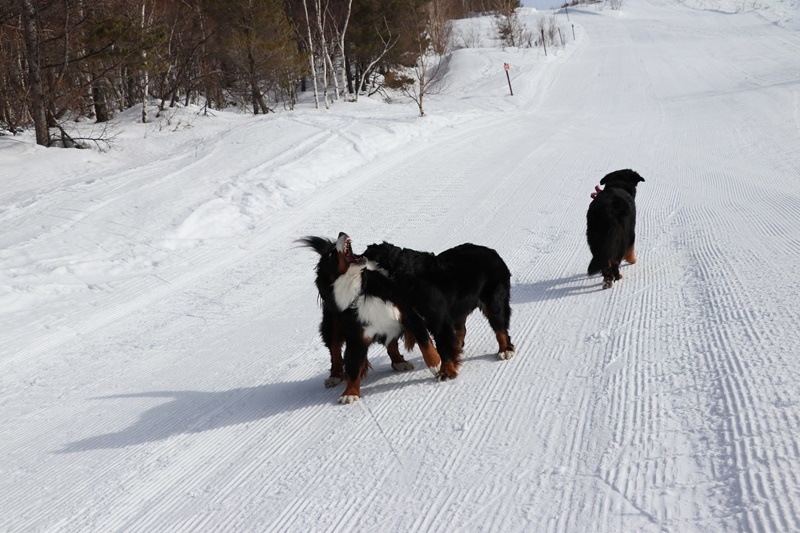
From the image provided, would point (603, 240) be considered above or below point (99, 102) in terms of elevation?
below

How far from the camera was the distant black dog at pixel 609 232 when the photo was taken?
698 centimetres

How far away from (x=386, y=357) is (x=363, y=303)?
4.56 feet

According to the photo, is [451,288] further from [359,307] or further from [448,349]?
[359,307]

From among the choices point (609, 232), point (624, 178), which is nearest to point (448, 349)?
point (609, 232)

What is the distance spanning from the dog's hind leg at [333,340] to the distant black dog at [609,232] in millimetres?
3257

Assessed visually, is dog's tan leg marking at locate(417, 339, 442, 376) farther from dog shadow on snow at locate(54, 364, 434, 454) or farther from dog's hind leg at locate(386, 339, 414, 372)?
dog's hind leg at locate(386, 339, 414, 372)

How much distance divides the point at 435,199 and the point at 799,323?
339 inches

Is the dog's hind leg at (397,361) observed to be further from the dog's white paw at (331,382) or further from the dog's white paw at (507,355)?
the dog's white paw at (507,355)

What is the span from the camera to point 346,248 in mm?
4520

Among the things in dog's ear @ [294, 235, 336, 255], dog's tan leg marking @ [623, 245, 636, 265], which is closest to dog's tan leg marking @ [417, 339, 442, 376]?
dog's ear @ [294, 235, 336, 255]

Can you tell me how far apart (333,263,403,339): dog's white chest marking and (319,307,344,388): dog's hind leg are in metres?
0.25

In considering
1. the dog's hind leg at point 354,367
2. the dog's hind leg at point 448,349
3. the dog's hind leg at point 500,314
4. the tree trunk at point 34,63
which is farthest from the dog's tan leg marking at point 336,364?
the tree trunk at point 34,63

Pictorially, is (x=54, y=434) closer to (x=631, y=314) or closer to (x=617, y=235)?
(x=631, y=314)

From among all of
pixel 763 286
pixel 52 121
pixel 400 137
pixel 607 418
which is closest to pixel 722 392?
pixel 607 418
